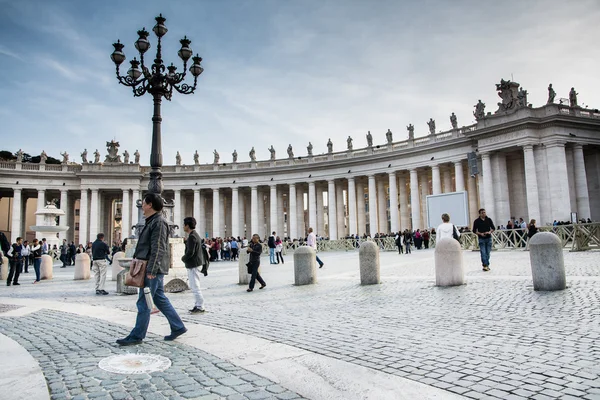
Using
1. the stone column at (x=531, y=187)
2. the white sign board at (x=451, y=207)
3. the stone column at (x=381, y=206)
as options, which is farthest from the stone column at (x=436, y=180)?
the white sign board at (x=451, y=207)

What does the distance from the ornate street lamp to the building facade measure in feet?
116

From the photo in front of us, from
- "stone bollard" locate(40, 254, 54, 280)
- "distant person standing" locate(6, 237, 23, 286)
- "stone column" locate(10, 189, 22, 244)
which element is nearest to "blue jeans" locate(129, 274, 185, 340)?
"distant person standing" locate(6, 237, 23, 286)

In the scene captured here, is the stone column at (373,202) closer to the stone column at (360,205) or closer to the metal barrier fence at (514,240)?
the stone column at (360,205)

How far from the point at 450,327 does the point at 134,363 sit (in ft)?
15.9

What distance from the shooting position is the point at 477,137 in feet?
144

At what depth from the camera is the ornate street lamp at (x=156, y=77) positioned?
45.0 ft

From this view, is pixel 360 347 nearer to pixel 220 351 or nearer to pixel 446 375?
pixel 446 375

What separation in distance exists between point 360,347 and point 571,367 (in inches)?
97.5

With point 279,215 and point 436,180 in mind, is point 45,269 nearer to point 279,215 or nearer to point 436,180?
point 436,180

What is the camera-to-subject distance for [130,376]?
4668mm

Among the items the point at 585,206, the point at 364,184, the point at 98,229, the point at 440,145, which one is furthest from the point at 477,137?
the point at 98,229

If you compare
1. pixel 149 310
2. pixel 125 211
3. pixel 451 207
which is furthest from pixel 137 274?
pixel 125 211

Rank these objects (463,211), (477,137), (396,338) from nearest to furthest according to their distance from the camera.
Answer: (396,338) → (463,211) → (477,137)

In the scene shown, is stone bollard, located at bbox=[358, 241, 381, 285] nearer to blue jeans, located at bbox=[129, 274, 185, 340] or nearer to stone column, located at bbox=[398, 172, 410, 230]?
blue jeans, located at bbox=[129, 274, 185, 340]
